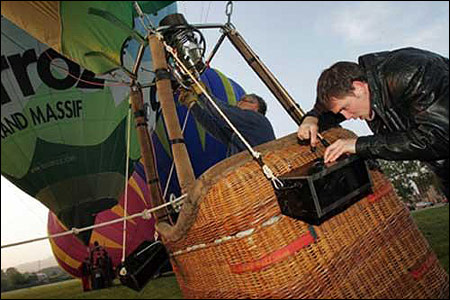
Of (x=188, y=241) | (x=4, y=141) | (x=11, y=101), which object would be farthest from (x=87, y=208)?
(x=188, y=241)

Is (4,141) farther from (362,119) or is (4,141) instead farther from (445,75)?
(445,75)

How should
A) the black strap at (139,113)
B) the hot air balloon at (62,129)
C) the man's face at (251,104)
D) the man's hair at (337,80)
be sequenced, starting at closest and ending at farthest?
the man's hair at (337,80) < the black strap at (139,113) < the man's face at (251,104) < the hot air balloon at (62,129)

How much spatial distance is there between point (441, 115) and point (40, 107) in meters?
4.75

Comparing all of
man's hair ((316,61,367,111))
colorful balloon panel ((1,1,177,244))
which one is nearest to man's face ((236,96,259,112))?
man's hair ((316,61,367,111))

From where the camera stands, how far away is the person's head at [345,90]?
129cm

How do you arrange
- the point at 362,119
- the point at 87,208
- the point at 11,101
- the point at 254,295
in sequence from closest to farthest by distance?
the point at 254,295, the point at 362,119, the point at 11,101, the point at 87,208

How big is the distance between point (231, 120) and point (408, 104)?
1.04 meters

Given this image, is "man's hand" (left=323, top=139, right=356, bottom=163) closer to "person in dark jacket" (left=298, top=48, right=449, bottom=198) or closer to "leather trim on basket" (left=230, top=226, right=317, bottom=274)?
"person in dark jacket" (left=298, top=48, right=449, bottom=198)

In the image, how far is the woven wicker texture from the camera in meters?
1.04

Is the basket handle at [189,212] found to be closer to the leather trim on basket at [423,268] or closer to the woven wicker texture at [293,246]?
the woven wicker texture at [293,246]

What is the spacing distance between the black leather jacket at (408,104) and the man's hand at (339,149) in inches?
0.9

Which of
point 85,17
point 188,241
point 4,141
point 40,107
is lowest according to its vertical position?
point 188,241

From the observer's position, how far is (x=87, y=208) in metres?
5.17

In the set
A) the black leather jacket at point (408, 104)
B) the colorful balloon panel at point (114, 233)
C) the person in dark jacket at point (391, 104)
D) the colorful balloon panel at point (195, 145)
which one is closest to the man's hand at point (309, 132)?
the person in dark jacket at point (391, 104)
